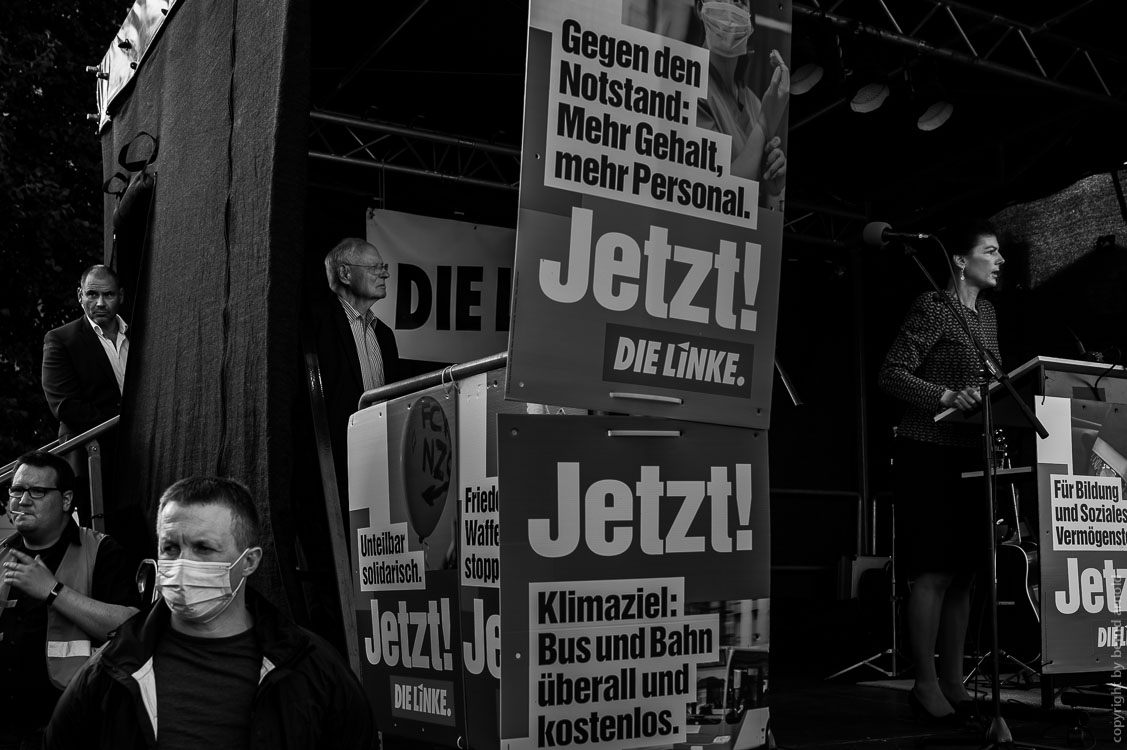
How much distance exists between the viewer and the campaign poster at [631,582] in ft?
8.93

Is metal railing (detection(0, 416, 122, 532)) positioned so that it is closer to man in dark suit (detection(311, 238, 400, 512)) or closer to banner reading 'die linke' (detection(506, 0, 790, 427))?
man in dark suit (detection(311, 238, 400, 512))

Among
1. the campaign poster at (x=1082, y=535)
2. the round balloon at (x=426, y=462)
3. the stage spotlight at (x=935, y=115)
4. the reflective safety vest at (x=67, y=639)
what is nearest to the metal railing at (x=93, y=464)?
the reflective safety vest at (x=67, y=639)

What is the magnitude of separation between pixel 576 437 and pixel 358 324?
7.14 ft

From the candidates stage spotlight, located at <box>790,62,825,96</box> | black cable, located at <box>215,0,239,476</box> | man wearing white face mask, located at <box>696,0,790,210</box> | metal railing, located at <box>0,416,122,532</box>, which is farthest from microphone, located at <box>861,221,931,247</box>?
metal railing, located at <box>0,416,122,532</box>

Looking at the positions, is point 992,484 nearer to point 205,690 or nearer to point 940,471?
point 940,471

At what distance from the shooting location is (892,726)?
15.8ft

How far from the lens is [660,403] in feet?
9.75

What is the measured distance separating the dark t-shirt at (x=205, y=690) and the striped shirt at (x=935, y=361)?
3.18 meters

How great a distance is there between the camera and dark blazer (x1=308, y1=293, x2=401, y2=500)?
4.30 m

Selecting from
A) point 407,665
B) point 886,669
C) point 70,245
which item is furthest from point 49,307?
point 407,665

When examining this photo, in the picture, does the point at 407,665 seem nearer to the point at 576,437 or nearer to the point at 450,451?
the point at 450,451

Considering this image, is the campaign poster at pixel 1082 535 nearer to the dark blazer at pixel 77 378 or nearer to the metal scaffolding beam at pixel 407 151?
the dark blazer at pixel 77 378

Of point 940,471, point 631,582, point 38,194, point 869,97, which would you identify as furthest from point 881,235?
point 38,194

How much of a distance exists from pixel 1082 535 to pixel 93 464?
13.6ft
